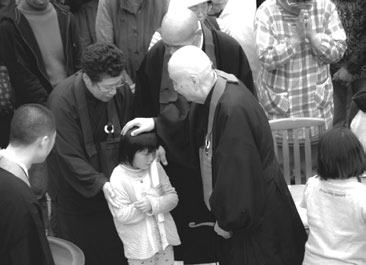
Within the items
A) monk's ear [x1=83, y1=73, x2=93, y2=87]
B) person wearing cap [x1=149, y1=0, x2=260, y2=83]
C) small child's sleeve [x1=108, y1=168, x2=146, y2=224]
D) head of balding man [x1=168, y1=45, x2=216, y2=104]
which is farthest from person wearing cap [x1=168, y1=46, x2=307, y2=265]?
person wearing cap [x1=149, y1=0, x2=260, y2=83]

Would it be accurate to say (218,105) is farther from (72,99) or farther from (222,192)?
(72,99)

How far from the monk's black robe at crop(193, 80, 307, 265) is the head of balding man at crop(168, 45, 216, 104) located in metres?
0.09

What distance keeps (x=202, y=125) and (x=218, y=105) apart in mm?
377

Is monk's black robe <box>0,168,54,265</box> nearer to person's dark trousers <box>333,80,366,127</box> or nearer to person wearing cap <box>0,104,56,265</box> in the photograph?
person wearing cap <box>0,104,56,265</box>

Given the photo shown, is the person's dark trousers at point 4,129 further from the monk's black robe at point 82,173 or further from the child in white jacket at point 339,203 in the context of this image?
the child in white jacket at point 339,203

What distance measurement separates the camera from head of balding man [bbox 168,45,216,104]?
126 inches

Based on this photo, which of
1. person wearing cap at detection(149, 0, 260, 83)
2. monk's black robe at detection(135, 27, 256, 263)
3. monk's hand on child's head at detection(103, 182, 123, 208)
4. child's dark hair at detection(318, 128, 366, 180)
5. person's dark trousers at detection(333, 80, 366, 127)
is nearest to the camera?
child's dark hair at detection(318, 128, 366, 180)

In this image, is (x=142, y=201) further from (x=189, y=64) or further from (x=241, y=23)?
(x=241, y=23)

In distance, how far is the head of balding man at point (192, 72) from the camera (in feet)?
10.5

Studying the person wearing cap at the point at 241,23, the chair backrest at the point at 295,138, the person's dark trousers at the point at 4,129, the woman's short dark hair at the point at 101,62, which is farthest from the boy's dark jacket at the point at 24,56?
the chair backrest at the point at 295,138

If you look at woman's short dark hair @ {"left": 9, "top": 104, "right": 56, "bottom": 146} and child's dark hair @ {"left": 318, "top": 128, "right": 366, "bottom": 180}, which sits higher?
woman's short dark hair @ {"left": 9, "top": 104, "right": 56, "bottom": 146}

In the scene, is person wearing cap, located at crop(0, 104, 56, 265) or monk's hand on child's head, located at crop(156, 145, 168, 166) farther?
monk's hand on child's head, located at crop(156, 145, 168, 166)

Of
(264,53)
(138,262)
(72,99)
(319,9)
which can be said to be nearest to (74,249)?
(138,262)

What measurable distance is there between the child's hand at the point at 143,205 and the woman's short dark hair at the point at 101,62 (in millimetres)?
676
